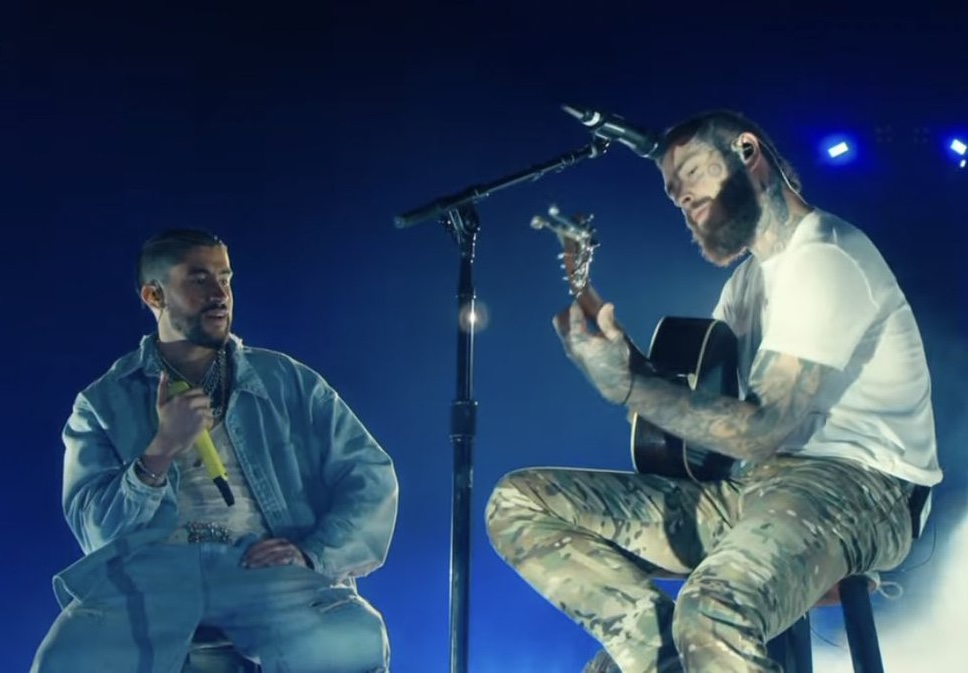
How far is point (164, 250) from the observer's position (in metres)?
3.00

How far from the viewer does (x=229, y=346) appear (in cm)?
292

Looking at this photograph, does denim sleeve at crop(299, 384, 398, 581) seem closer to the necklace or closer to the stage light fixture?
the necklace

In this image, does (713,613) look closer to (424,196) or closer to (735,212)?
(735,212)

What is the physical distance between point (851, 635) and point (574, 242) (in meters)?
0.97

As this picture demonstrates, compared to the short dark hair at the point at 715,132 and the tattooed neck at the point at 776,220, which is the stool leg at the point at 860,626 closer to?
the tattooed neck at the point at 776,220

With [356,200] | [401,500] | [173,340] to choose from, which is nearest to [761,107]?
[356,200]

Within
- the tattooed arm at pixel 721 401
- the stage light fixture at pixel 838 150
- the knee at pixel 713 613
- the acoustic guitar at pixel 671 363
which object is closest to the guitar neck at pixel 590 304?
the acoustic guitar at pixel 671 363

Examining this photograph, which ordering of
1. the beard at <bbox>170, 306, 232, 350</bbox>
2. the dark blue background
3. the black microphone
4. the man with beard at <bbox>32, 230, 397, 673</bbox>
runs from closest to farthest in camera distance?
the black microphone, the man with beard at <bbox>32, 230, 397, 673</bbox>, the beard at <bbox>170, 306, 232, 350</bbox>, the dark blue background

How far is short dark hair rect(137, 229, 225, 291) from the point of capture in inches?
117

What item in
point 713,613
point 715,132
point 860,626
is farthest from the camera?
point 715,132

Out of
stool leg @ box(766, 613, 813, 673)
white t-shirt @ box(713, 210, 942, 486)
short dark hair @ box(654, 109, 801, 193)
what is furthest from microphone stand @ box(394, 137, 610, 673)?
stool leg @ box(766, 613, 813, 673)

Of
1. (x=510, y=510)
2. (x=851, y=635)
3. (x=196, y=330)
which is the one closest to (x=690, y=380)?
(x=510, y=510)

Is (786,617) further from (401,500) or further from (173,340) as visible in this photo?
(173,340)

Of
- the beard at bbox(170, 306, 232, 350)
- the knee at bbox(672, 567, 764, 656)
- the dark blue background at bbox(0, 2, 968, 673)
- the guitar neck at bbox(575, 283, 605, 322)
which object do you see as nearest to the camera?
the knee at bbox(672, 567, 764, 656)
